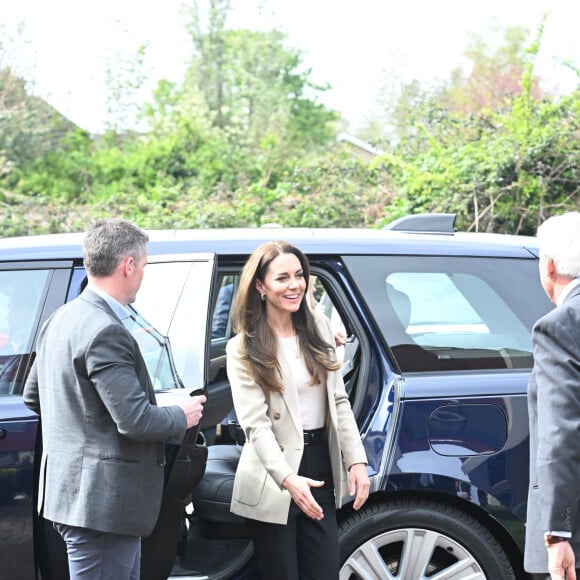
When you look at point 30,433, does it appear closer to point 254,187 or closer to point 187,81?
A: point 254,187

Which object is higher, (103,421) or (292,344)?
(292,344)

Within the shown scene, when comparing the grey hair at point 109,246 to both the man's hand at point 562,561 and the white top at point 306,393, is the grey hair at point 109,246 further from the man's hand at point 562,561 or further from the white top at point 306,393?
the man's hand at point 562,561

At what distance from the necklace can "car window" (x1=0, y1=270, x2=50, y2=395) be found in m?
0.98

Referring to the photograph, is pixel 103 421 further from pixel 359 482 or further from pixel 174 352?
pixel 359 482

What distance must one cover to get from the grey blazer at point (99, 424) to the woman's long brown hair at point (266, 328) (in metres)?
0.40

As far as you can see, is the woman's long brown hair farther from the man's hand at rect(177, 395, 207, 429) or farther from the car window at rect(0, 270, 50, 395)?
the car window at rect(0, 270, 50, 395)

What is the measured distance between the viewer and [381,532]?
339 centimetres

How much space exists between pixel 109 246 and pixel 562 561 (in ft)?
5.28

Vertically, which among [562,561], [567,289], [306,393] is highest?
[567,289]

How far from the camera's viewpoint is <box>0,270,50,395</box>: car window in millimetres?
3287

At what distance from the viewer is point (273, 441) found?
2.91 meters

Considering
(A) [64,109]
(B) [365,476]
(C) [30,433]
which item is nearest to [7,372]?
(C) [30,433]

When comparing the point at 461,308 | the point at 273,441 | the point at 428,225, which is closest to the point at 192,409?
the point at 273,441

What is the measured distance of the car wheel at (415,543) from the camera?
3.37m
